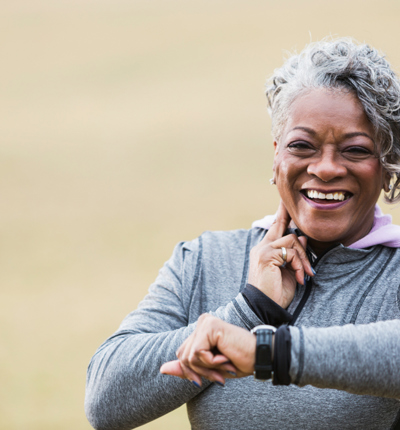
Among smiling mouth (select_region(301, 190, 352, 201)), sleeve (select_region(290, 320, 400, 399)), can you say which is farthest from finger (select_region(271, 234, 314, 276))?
sleeve (select_region(290, 320, 400, 399))

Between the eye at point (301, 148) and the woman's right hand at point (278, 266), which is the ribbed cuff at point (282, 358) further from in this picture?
the eye at point (301, 148)

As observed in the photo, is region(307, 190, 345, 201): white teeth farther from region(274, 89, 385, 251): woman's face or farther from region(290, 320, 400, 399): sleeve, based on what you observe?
region(290, 320, 400, 399): sleeve

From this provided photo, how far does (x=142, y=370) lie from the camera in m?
1.98

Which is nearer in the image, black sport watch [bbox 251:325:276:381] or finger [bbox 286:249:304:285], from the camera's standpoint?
black sport watch [bbox 251:325:276:381]

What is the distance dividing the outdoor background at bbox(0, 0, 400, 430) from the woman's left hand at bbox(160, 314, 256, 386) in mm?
1227

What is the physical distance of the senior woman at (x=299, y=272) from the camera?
197 cm

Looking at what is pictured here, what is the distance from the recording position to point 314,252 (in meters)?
2.29

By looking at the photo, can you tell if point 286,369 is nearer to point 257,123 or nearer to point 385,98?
point 385,98

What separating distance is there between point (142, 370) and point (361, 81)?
1.14 metres

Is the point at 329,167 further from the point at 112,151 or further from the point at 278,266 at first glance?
the point at 112,151

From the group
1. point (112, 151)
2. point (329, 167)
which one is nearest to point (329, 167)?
point (329, 167)

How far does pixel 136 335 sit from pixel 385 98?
1.10 m

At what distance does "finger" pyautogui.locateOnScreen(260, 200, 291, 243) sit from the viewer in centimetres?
232

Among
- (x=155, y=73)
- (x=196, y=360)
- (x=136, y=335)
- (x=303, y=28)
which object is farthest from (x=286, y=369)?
(x=303, y=28)
